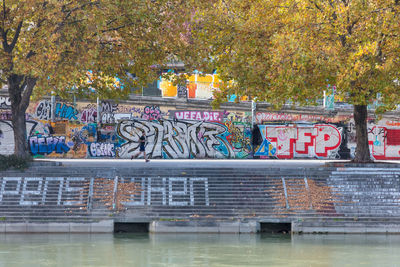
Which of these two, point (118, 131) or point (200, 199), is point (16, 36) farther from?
point (118, 131)

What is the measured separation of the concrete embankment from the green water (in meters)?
0.76

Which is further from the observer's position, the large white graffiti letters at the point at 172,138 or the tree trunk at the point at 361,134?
the large white graffiti letters at the point at 172,138

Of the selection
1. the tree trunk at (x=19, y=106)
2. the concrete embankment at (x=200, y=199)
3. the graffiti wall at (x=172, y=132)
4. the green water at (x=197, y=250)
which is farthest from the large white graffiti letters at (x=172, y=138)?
the green water at (x=197, y=250)

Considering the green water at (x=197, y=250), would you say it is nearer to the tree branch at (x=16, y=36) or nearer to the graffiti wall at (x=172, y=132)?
the tree branch at (x=16, y=36)

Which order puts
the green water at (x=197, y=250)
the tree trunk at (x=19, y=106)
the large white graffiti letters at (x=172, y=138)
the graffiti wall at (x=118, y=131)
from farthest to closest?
the large white graffiti letters at (x=172, y=138)
the graffiti wall at (x=118, y=131)
the tree trunk at (x=19, y=106)
the green water at (x=197, y=250)

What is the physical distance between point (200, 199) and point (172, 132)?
17997 millimetres

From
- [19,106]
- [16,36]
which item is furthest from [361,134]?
[16,36]

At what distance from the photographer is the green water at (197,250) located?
17.7 m

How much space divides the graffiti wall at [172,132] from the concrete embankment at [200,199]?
14.6 metres

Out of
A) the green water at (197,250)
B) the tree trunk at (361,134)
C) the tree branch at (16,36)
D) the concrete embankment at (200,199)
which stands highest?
the tree branch at (16,36)

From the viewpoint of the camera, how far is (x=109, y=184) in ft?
84.0

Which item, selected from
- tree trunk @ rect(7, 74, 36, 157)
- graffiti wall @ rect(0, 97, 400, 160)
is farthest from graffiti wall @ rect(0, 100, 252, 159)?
tree trunk @ rect(7, 74, 36, 157)

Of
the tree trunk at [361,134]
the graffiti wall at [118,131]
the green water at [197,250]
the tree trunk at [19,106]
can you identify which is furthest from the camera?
the graffiti wall at [118,131]

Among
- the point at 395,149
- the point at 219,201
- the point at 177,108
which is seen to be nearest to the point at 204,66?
the point at 219,201
